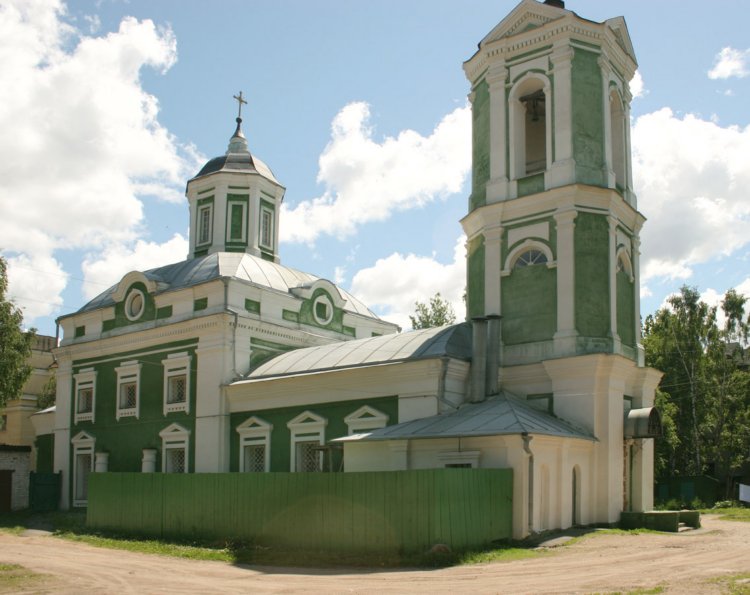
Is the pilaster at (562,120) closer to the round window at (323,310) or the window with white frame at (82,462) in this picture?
the round window at (323,310)

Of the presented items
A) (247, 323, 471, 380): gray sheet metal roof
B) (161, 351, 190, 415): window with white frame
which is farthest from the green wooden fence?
(161, 351, 190, 415): window with white frame

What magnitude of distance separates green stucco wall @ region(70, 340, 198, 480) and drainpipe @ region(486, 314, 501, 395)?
8879 millimetres

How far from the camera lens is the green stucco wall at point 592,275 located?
755 inches

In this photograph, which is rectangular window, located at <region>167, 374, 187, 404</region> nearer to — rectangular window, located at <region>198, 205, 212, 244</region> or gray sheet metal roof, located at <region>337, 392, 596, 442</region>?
rectangular window, located at <region>198, 205, 212, 244</region>

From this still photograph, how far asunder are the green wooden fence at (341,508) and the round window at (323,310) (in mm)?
9290

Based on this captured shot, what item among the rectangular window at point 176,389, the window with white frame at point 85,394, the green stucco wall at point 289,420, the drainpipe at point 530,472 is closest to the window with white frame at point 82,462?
the window with white frame at point 85,394

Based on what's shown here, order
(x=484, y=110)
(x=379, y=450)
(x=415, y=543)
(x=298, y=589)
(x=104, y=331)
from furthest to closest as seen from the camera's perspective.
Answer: (x=104, y=331) < (x=484, y=110) < (x=379, y=450) < (x=415, y=543) < (x=298, y=589)

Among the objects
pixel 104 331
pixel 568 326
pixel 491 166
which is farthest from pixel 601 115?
pixel 104 331

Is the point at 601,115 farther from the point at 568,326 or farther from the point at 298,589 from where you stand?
the point at 298,589

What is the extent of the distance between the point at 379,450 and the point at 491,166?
7729 mm

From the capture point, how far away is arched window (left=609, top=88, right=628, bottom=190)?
21.6 metres

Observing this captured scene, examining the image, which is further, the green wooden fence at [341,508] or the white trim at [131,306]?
the white trim at [131,306]

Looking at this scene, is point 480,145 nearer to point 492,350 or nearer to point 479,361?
point 492,350

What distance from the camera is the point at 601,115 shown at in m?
20.5
